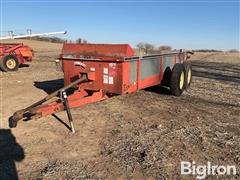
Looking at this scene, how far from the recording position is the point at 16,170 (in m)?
3.70

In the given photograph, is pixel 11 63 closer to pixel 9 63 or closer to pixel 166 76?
pixel 9 63

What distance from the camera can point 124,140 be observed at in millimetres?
4703

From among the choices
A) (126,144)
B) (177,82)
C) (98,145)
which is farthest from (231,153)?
(177,82)

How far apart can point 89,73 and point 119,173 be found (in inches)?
115

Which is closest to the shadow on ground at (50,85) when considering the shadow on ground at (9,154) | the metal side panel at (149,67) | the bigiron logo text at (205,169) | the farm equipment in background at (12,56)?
the metal side panel at (149,67)

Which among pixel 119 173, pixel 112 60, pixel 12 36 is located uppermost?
pixel 12 36

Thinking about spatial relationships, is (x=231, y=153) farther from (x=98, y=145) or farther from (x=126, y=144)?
(x=98, y=145)

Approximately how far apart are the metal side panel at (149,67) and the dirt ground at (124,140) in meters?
0.74

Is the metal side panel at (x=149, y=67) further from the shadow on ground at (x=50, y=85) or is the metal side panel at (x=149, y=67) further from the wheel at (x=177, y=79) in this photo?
the shadow on ground at (x=50, y=85)

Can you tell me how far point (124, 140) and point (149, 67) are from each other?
2.68 metres

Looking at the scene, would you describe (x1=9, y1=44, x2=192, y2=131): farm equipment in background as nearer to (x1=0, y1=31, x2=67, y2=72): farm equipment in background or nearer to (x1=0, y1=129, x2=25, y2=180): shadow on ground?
(x1=0, y1=129, x2=25, y2=180): shadow on ground

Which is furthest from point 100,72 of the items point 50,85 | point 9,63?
point 9,63

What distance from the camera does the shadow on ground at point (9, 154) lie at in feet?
11.9

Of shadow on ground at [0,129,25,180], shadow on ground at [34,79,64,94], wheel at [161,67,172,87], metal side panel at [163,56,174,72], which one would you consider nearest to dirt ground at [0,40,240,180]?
shadow on ground at [0,129,25,180]
